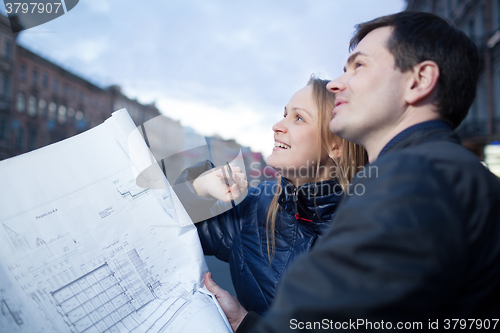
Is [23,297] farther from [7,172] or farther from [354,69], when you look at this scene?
[354,69]

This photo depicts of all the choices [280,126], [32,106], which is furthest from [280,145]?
[32,106]

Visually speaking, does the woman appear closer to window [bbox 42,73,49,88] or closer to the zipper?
the zipper

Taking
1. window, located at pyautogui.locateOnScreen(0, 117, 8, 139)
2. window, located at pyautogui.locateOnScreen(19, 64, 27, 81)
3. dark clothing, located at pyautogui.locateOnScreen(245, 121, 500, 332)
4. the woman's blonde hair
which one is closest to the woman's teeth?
the woman's blonde hair

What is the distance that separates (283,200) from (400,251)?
900 millimetres

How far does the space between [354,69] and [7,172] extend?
103cm

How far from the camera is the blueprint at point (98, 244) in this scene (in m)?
0.70

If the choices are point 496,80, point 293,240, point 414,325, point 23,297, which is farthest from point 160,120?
point 496,80

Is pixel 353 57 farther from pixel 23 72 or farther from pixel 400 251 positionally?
pixel 23 72

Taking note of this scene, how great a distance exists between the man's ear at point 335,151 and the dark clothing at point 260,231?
0.20 meters

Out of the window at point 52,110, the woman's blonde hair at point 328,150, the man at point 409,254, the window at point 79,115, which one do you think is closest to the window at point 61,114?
the window at point 52,110

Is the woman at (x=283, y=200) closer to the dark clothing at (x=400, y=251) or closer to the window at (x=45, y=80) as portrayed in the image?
the dark clothing at (x=400, y=251)

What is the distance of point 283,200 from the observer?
1312 millimetres

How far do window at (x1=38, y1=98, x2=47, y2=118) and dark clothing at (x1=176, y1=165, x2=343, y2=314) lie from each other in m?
36.7

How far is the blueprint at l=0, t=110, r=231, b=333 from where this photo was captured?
0.70 metres
